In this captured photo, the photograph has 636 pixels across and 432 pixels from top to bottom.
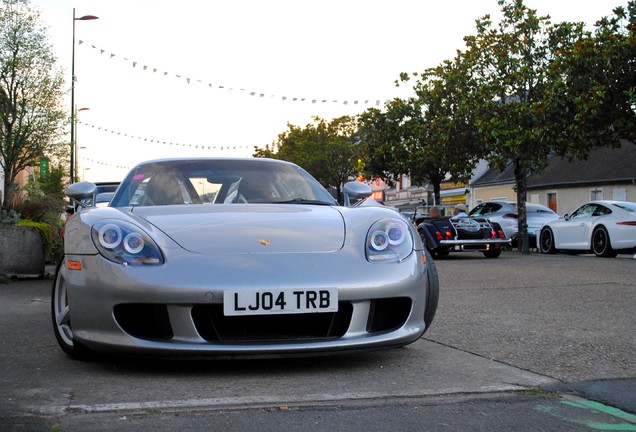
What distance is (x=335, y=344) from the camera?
13.0ft

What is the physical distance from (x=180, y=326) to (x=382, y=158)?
109 feet

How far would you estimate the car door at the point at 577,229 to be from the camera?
19062mm

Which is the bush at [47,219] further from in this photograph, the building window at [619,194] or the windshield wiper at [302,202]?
the building window at [619,194]

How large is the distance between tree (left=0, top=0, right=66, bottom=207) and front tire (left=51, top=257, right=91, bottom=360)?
22.6 metres

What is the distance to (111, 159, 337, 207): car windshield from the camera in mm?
5031

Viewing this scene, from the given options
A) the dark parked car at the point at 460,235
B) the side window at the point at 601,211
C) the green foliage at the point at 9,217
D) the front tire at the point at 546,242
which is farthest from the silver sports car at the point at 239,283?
the front tire at the point at 546,242

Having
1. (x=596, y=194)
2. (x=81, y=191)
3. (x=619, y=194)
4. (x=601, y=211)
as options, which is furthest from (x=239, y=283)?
(x=596, y=194)

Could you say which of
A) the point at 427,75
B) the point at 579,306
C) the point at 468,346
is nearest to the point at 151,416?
the point at 468,346

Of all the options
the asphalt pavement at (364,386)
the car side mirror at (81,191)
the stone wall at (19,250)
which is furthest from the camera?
the stone wall at (19,250)

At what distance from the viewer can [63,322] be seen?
452cm

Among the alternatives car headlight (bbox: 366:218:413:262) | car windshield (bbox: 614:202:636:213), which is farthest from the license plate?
car windshield (bbox: 614:202:636:213)

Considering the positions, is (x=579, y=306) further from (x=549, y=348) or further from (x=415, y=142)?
(x=415, y=142)

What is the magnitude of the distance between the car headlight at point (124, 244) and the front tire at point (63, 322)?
397mm

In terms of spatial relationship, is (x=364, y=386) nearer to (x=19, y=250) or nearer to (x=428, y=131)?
(x=19, y=250)
